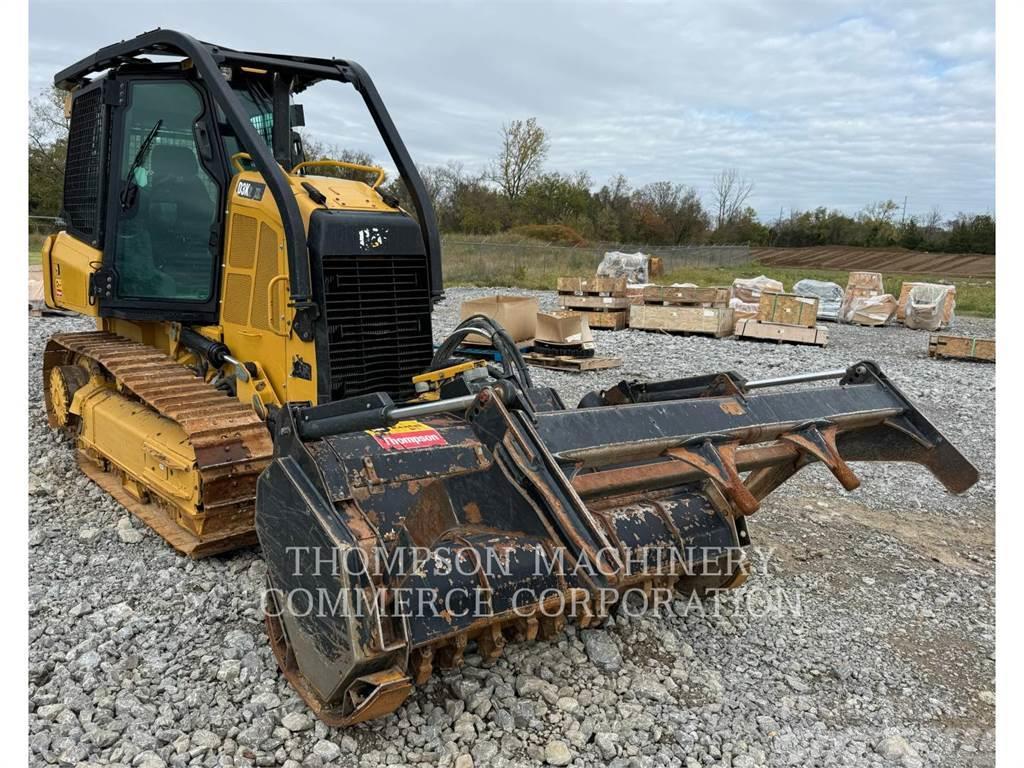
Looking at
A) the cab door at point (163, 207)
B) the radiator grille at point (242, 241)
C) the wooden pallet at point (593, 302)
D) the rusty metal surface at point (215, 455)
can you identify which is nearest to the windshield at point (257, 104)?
the cab door at point (163, 207)

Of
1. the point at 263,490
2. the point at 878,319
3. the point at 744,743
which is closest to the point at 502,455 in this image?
the point at 263,490

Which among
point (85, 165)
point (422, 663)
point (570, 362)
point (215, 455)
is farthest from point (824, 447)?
point (570, 362)

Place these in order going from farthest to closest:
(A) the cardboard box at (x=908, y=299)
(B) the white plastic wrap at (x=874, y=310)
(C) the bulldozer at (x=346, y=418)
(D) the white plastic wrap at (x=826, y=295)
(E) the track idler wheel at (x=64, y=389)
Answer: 1. (D) the white plastic wrap at (x=826, y=295)
2. (B) the white plastic wrap at (x=874, y=310)
3. (A) the cardboard box at (x=908, y=299)
4. (E) the track idler wheel at (x=64, y=389)
5. (C) the bulldozer at (x=346, y=418)

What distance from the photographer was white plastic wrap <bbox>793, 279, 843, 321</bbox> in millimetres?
17172

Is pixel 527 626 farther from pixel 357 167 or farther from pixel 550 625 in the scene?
pixel 357 167

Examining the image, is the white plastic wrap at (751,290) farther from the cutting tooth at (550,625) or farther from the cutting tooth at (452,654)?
the cutting tooth at (452,654)

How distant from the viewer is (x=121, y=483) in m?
4.84

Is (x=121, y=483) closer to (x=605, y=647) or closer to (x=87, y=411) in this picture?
(x=87, y=411)

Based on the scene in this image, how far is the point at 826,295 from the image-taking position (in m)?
17.5

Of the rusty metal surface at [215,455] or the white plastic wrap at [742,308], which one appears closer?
the rusty metal surface at [215,455]

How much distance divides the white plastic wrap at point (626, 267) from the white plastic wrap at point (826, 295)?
4.71m

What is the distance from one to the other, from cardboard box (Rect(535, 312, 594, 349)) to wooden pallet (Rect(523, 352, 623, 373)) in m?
0.20

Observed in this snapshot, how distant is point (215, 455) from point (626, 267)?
1864cm

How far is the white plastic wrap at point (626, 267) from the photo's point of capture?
21.4 meters
